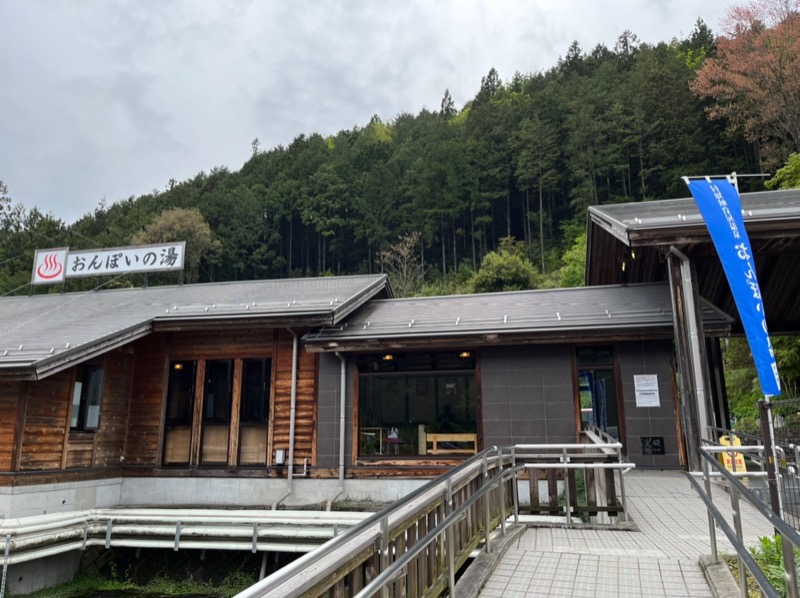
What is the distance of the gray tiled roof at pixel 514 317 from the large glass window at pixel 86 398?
3.93 m

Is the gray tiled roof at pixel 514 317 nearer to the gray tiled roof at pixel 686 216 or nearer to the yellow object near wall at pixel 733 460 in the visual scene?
the gray tiled roof at pixel 686 216

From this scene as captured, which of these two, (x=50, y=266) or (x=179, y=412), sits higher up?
(x=50, y=266)

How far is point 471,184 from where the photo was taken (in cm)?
4019

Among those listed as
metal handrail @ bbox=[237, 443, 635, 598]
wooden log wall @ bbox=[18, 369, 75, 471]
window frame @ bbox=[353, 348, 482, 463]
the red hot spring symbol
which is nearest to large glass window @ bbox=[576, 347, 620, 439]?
window frame @ bbox=[353, 348, 482, 463]

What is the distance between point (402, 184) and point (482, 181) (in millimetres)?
6437

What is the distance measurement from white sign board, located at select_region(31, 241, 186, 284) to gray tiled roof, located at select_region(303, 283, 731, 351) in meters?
6.76

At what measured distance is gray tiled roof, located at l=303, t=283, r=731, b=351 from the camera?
9164mm

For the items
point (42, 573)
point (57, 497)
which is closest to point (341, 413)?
point (57, 497)

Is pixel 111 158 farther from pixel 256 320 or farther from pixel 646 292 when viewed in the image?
pixel 646 292

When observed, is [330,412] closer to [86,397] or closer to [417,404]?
[417,404]

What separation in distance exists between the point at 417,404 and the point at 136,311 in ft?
20.4

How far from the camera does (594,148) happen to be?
119 feet

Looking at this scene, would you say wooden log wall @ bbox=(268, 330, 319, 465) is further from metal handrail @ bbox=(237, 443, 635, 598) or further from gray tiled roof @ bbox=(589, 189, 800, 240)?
gray tiled roof @ bbox=(589, 189, 800, 240)

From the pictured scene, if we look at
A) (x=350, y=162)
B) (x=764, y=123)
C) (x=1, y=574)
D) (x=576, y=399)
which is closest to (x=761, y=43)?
(x=764, y=123)
